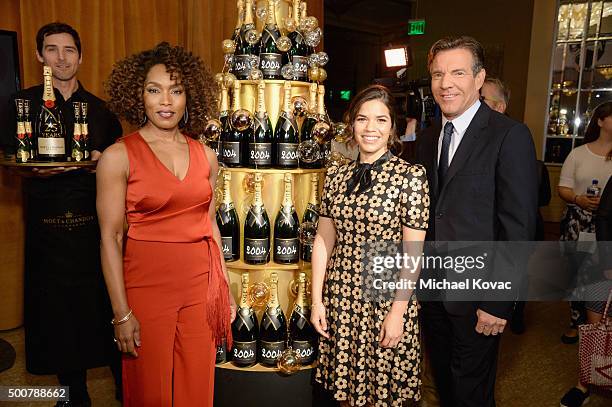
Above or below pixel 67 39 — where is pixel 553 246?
below

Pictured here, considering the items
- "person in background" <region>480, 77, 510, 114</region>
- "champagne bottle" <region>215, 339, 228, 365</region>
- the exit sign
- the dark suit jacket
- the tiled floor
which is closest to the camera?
the dark suit jacket

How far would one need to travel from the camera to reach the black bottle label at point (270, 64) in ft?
7.11

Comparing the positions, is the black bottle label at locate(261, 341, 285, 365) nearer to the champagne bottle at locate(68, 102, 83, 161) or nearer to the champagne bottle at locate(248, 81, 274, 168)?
the champagne bottle at locate(248, 81, 274, 168)

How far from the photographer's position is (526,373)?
9.27ft

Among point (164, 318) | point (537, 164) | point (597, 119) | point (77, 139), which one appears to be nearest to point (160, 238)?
point (164, 318)

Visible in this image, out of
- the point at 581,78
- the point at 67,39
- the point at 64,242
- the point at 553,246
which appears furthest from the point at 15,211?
the point at 581,78

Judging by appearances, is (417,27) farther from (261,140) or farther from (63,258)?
(63,258)

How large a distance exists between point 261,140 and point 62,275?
43.8 inches

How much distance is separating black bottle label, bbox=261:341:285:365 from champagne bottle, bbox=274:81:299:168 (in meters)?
0.81

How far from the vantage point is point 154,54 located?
1590 millimetres

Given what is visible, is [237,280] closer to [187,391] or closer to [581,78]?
[187,391]

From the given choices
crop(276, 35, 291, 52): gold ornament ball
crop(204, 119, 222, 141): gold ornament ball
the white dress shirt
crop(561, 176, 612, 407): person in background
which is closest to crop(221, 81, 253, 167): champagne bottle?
crop(204, 119, 222, 141): gold ornament ball

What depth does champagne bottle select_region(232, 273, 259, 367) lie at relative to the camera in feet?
7.15

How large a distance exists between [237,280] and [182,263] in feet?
2.63
